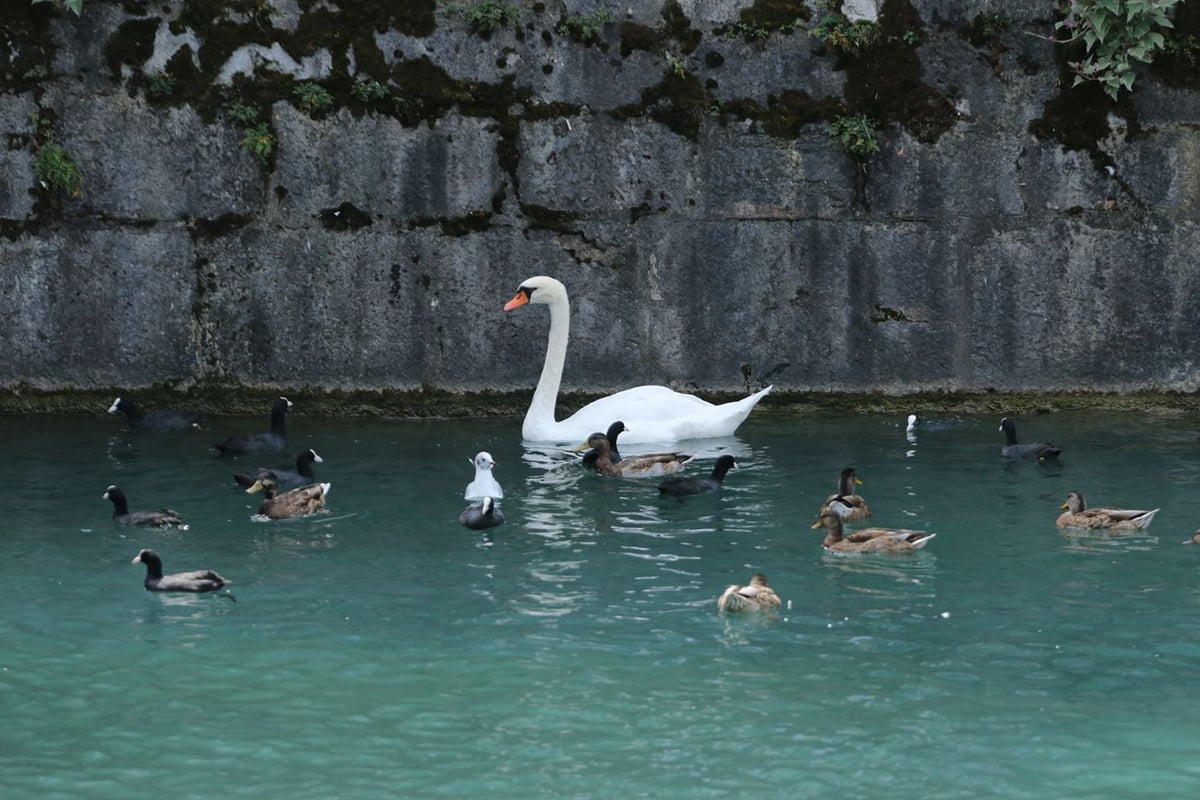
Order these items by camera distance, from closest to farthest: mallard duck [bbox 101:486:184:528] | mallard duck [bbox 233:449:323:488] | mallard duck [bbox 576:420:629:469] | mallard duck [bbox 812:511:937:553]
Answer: mallard duck [bbox 812:511:937:553] → mallard duck [bbox 101:486:184:528] → mallard duck [bbox 233:449:323:488] → mallard duck [bbox 576:420:629:469]

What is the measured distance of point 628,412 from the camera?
15961 millimetres

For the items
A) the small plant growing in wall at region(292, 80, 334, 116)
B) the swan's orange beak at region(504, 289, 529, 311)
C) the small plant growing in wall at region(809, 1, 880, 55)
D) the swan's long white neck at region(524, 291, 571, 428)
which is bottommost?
the swan's long white neck at region(524, 291, 571, 428)

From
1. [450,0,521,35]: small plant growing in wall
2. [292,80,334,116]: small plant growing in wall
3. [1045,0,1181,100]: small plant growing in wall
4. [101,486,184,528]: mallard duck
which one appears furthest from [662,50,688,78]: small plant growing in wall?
[101,486,184,528]: mallard duck

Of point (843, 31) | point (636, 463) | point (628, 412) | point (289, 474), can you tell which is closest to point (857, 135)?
point (843, 31)

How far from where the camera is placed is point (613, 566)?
1113 centimetres

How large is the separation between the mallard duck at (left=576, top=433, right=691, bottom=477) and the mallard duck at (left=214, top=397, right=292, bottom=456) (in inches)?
113

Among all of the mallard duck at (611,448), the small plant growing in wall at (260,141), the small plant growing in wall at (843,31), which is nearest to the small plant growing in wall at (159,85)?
the small plant growing in wall at (260,141)

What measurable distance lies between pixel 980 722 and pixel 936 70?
10795 millimetres

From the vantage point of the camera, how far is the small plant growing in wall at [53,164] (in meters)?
16.6

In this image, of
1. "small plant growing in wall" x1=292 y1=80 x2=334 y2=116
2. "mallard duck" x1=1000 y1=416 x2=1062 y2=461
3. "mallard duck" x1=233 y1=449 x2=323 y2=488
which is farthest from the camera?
"small plant growing in wall" x1=292 y1=80 x2=334 y2=116

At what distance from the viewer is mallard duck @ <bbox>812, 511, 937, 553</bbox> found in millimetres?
11430

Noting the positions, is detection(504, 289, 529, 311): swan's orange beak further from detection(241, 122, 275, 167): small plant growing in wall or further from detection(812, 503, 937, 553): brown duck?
detection(812, 503, 937, 553): brown duck

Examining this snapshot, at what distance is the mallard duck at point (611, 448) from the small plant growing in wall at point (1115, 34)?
607 cm

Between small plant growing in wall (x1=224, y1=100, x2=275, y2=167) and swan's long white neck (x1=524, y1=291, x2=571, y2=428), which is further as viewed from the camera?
small plant growing in wall (x1=224, y1=100, x2=275, y2=167)
